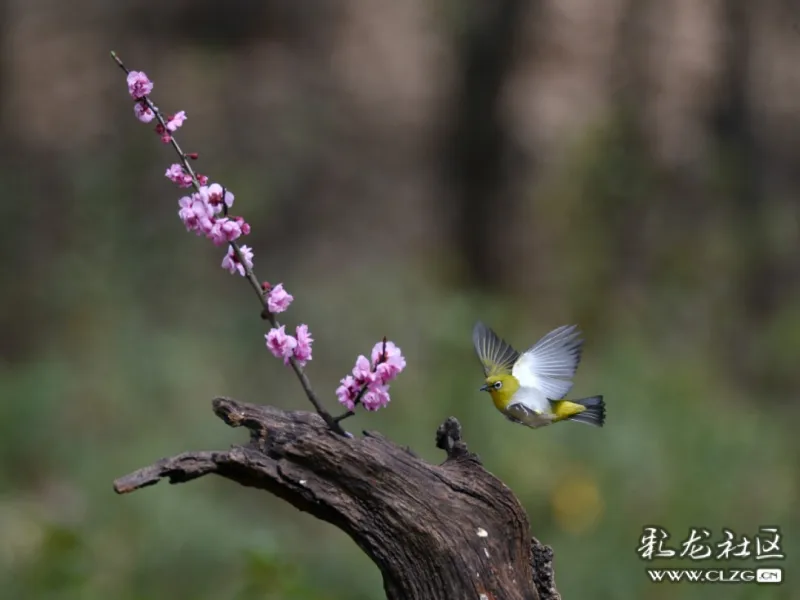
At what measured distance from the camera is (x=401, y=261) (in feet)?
32.6

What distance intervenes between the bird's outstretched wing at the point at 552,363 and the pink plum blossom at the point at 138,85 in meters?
1.05

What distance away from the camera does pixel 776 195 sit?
361 inches

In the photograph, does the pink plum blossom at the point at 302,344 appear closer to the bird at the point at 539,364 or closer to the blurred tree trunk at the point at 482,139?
the bird at the point at 539,364

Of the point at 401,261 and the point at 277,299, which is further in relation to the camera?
the point at 401,261

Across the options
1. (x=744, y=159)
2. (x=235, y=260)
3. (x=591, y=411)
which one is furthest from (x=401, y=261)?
(x=235, y=260)

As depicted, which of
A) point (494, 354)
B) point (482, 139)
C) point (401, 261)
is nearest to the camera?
point (494, 354)

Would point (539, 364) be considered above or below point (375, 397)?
above

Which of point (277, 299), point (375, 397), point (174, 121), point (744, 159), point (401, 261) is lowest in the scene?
point (375, 397)

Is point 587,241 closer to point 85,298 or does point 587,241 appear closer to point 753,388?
point 753,388

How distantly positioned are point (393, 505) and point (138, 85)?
1.07m

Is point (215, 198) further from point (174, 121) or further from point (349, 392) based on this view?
point (349, 392)

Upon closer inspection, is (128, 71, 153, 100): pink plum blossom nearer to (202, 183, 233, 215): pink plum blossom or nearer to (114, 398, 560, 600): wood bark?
(202, 183, 233, 215): pink plum blossom

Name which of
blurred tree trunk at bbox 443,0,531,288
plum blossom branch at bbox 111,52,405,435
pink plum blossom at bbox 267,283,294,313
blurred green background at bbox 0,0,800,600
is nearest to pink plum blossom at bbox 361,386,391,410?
plum blossom branch at bbox 111,52,405,435

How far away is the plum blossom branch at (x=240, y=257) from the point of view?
208cm
